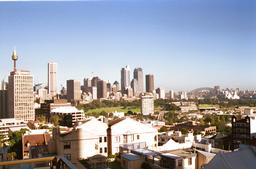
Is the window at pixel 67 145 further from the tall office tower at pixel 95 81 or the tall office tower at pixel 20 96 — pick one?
the tall office tower at pixel 95 81

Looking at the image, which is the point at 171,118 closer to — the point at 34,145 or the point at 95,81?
the point at 34,145

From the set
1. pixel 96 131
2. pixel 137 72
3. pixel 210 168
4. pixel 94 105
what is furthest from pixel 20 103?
pixel 137 72

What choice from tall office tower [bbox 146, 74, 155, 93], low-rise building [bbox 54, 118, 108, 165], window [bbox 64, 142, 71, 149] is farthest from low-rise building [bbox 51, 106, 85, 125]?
tall office tower [bbox 146, 74, 155, 93]

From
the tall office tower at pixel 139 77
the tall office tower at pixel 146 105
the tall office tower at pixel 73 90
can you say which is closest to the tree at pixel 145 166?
the tall office tower at pixel 146 105

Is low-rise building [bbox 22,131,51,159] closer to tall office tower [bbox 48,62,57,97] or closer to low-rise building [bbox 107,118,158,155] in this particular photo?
low-rise building [bbox 107,118,158,155]

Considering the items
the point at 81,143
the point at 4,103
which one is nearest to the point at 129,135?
the point at 81,143
